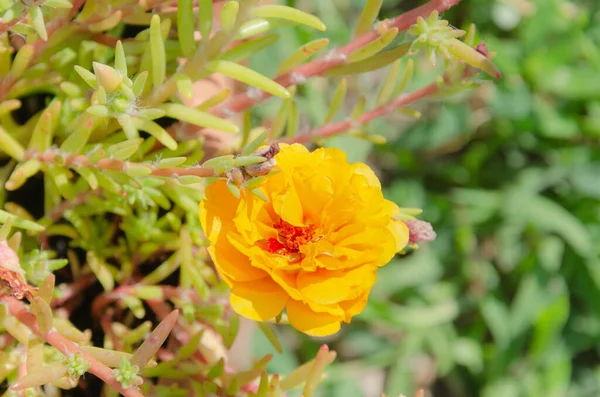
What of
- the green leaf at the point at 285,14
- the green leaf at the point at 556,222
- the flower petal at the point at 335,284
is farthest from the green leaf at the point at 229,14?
the green leaf at the point at 556,222

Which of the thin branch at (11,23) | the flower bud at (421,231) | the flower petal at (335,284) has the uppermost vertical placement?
the thin branch at (11,23)

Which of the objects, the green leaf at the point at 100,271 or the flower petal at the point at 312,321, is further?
the green leaf at the point at 100,271

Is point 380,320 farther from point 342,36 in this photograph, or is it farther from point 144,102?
point 144,102

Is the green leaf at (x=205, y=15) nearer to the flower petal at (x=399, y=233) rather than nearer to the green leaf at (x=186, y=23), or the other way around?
the green leaf at (x=186, y=23)

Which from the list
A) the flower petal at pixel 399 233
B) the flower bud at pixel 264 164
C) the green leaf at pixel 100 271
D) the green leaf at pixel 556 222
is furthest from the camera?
the green leaf at pixel 556 222

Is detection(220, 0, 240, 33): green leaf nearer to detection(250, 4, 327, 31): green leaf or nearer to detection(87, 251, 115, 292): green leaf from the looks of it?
detection(250, 4, 327, 31): green leaf

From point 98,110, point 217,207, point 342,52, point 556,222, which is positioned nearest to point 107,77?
point 98,110

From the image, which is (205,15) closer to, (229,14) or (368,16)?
(229,14)
